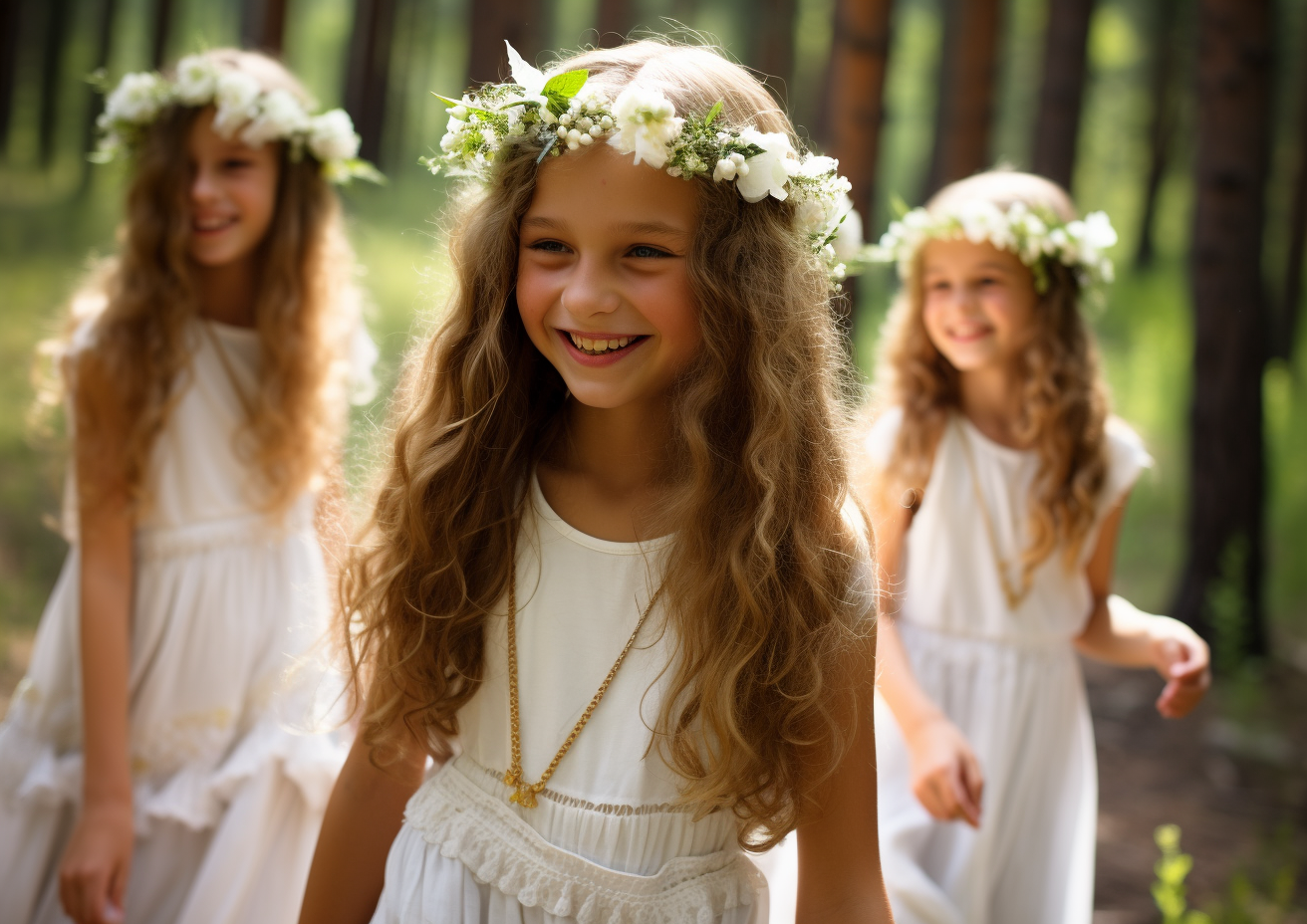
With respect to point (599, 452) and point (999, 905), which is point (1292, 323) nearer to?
point (999, 905)

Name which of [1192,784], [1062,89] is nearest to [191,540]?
[1192,784]

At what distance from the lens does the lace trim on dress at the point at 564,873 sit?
6.02ft

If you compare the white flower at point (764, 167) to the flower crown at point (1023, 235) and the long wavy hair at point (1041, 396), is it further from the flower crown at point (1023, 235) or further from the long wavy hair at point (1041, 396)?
the long wavy hair at point (1041, 396)

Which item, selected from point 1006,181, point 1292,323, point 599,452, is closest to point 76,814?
point 599,452

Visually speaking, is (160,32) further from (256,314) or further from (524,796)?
(524,796)

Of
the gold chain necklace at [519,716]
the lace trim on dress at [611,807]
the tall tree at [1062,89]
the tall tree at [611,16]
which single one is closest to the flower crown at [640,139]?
the gold chain necklace at [519,716]

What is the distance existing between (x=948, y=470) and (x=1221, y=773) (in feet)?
12.0

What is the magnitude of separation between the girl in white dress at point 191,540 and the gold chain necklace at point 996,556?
6.22ft

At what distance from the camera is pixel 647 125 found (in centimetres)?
177

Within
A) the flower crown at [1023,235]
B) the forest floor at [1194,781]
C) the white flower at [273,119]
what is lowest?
the forest floor at [1194,781]

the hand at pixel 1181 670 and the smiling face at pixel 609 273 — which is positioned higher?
the smiling face at pixel 609 273

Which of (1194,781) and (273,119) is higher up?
(273,119)

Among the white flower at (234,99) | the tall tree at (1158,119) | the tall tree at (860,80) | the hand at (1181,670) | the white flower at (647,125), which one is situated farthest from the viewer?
the tall tree at (1158,119)

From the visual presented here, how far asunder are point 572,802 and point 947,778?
115 centimetres
